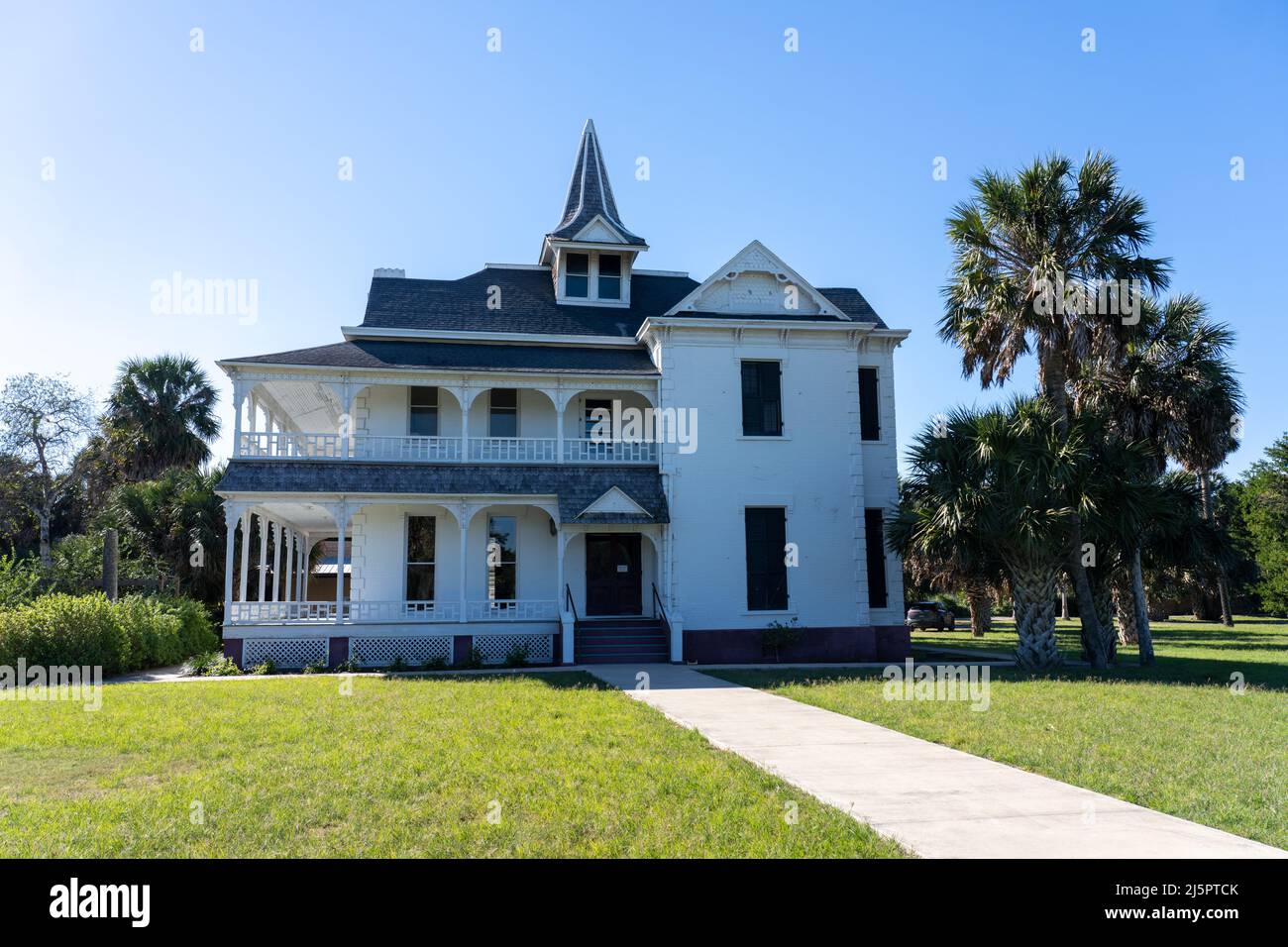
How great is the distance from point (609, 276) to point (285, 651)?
534 inches

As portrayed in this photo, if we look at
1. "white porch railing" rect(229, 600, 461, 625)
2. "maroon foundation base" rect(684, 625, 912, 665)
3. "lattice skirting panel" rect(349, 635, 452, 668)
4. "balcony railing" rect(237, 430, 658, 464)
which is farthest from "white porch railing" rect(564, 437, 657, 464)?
"lattice skirting panel" rect(349, 635, 452, 668)

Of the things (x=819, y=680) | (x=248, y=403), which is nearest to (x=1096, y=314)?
(x=819, y=680)

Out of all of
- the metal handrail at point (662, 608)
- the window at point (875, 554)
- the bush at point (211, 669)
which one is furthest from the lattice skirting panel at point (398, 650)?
the window at point (875, 554)

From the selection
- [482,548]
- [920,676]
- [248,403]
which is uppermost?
[248,403]

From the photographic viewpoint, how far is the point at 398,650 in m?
20.6

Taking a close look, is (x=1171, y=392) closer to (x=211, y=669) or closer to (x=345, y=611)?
(x=345, y=611)

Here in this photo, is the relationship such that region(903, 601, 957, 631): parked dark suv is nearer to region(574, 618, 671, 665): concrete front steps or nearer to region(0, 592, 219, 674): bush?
region(574, 618, 671, 665): concrete front steps

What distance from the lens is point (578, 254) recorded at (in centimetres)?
2625

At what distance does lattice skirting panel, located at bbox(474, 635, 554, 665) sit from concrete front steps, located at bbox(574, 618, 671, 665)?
707mm

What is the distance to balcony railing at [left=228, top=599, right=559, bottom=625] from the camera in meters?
20.1

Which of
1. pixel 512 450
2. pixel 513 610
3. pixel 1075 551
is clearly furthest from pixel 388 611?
pixel 1075 551
